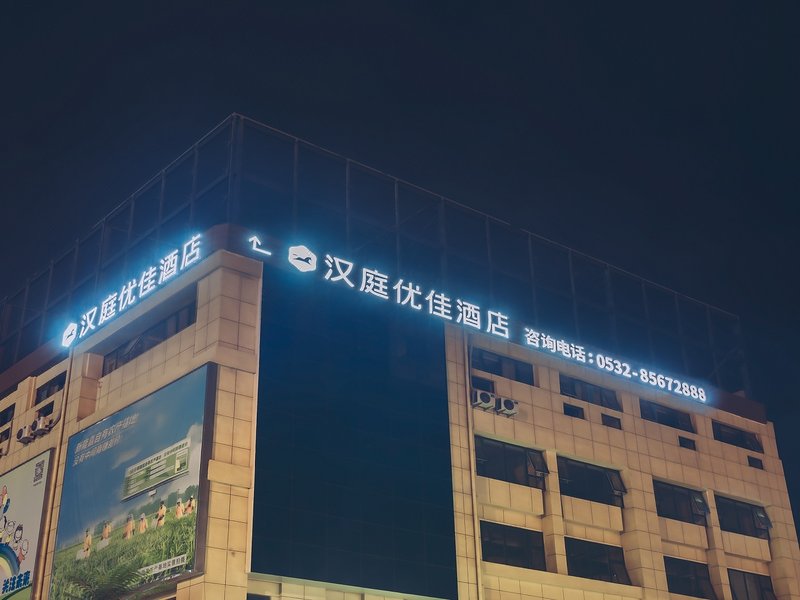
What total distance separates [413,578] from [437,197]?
18.5 meters

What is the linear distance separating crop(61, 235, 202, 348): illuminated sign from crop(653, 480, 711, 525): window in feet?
81.4

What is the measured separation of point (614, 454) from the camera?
46.9m

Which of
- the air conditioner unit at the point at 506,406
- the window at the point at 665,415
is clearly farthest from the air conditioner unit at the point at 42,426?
the window at the point at 665,415

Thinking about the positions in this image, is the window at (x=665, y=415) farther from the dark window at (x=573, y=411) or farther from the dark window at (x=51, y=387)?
the dark window at (x=51, y=387)

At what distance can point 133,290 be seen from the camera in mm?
41531

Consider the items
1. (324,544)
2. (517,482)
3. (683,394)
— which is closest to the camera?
(324,544)

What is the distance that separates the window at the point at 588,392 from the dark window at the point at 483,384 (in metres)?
4.52

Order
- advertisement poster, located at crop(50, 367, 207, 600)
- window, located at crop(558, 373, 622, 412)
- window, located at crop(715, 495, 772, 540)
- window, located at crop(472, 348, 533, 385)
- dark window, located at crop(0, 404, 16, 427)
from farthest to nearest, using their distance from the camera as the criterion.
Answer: window, located at crop(715, 495, 772, 540) < dark window, located at crop(0, 404, 16, 427) < window, located at crop(558, 373, 622, 412) < window, located at crop(472, 348, 533, 385) < advertisement poster, located at crop(50, 367, 207, 600)

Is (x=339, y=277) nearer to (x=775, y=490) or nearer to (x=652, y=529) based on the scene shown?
(x=652, y=529)

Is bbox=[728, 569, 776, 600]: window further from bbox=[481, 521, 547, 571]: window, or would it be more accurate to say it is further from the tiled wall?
the tiled wall

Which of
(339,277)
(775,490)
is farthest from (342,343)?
(775,490)

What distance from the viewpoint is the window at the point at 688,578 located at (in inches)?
1833

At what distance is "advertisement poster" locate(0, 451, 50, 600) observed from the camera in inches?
1590

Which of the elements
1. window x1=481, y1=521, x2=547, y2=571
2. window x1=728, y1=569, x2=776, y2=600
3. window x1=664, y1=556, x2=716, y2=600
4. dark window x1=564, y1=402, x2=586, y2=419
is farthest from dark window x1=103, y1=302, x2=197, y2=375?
window x1=728, y1=569, x2=776, y2=600
